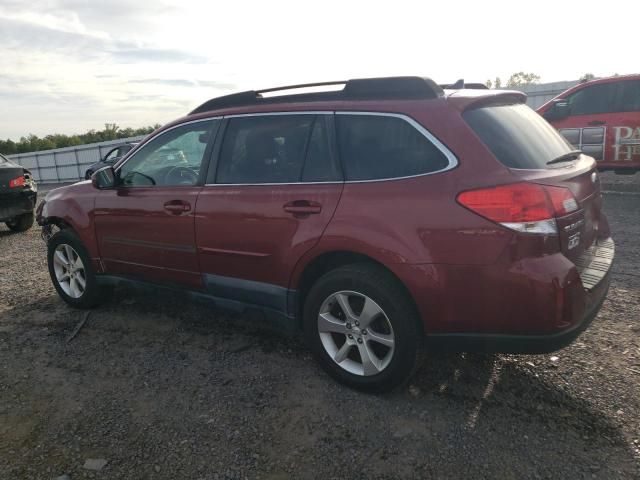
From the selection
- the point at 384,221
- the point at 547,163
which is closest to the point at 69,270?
the point at 384,221

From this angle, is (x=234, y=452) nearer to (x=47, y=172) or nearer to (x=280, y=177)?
(x=280, y=177)

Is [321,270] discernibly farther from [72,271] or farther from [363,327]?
[72,271]

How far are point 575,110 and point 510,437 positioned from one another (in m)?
8.41

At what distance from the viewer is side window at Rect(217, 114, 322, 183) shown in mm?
3143

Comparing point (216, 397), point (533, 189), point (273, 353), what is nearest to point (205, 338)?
point (273, 353)

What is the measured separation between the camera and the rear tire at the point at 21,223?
29.8 ft

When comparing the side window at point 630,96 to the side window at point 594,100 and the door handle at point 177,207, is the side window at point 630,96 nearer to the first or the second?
the side window at point 594,100

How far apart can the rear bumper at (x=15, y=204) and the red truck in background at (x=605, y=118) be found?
9355 mm

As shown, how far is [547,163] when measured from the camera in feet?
8.94

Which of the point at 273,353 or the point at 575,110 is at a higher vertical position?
the point at 575,110

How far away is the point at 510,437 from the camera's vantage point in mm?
2520

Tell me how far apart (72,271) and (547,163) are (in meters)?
4.05

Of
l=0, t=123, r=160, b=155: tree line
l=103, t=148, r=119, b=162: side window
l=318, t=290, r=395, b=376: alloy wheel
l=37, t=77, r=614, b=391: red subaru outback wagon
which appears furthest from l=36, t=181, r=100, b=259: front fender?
l=0, t=123, r=160, b=155: tree line

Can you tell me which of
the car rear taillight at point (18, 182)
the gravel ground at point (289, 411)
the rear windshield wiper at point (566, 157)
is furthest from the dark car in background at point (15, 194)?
the rear windshield wiper at point (566, 157)
